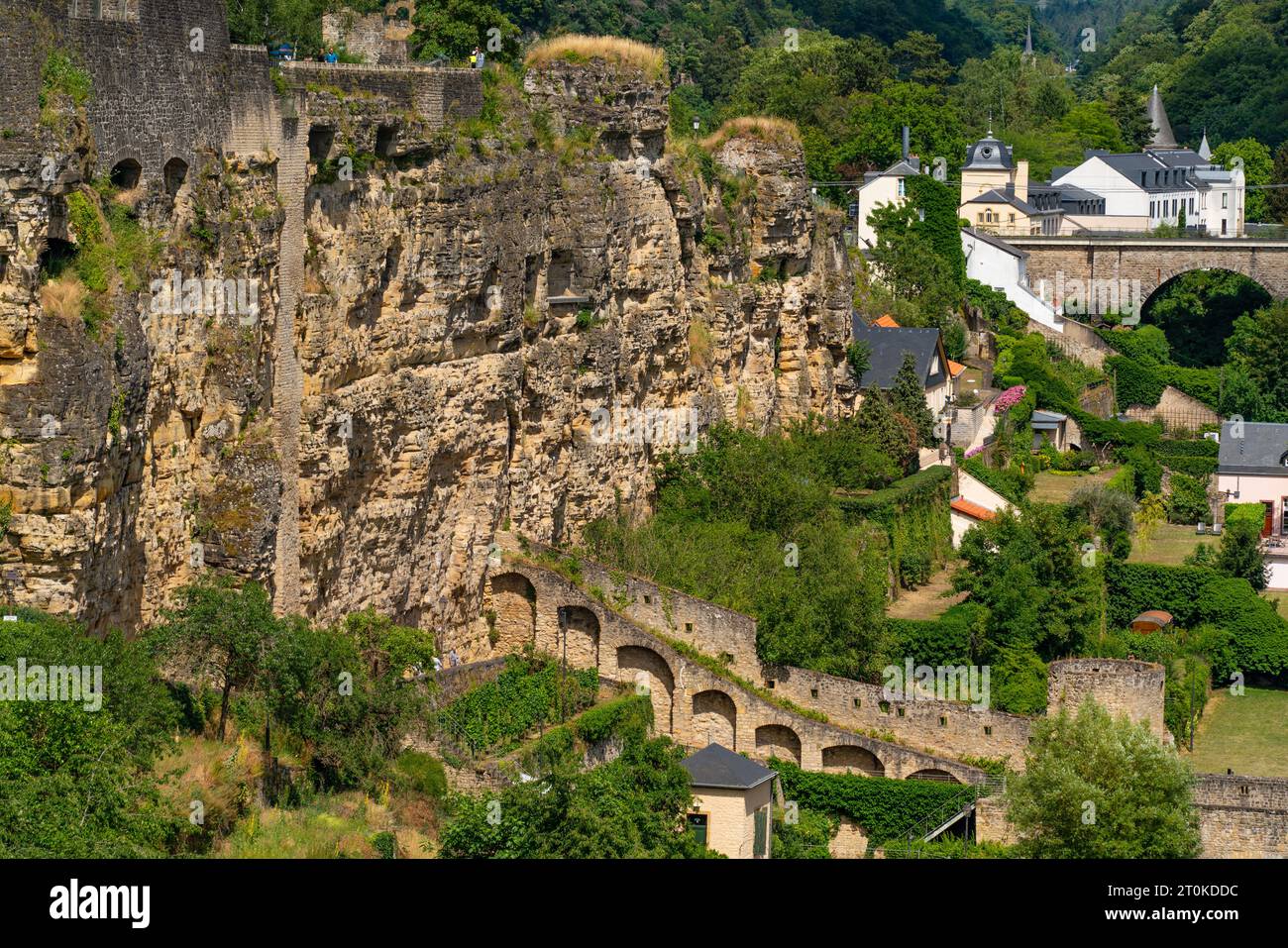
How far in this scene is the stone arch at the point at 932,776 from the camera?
39.8 metres

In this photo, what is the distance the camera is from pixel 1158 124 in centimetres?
12394

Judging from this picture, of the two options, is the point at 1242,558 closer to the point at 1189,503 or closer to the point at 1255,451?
the point at 1189,503

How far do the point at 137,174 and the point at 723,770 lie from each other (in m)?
12.8

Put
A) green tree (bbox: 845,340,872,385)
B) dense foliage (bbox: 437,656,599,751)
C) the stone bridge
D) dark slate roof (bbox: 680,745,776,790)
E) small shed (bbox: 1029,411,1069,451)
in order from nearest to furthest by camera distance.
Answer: dark slate roof (bbox: 680,745,776,790), dense foliage (bbox: 437,656,599,751), green tree (bbox: 845,340,872,385), small shed (bbox: 1029,411,1069,451), the stone bridge

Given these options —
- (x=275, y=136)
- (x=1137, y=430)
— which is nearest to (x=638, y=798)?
(x=275, y=136)

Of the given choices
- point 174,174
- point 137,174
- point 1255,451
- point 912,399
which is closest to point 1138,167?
point 1255,451

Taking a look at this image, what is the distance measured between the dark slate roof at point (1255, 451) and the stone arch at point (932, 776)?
2838 centimetres

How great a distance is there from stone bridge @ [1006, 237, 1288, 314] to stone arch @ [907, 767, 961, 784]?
52405 mm

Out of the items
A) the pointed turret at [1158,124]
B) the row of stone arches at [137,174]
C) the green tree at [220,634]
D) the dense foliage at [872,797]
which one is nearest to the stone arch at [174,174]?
the row of stone arches at [137,174]

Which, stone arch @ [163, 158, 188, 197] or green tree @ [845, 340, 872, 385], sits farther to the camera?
green tree @ [845, 340, 872, 385]

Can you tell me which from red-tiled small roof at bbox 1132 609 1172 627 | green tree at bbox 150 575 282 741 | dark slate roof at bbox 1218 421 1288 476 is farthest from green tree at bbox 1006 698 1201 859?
dark slate roof at bbox 1218 421 1288 476

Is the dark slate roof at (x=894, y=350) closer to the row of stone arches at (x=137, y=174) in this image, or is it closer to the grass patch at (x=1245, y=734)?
the grass patch at (x=1245, y=734)

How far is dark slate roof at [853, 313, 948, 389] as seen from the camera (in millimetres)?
59906

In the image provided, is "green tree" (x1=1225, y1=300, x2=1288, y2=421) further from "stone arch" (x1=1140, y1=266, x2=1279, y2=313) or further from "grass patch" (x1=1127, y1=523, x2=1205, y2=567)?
"grass patch" (x1=1127, y1=523, x2=1205, y2=567)
